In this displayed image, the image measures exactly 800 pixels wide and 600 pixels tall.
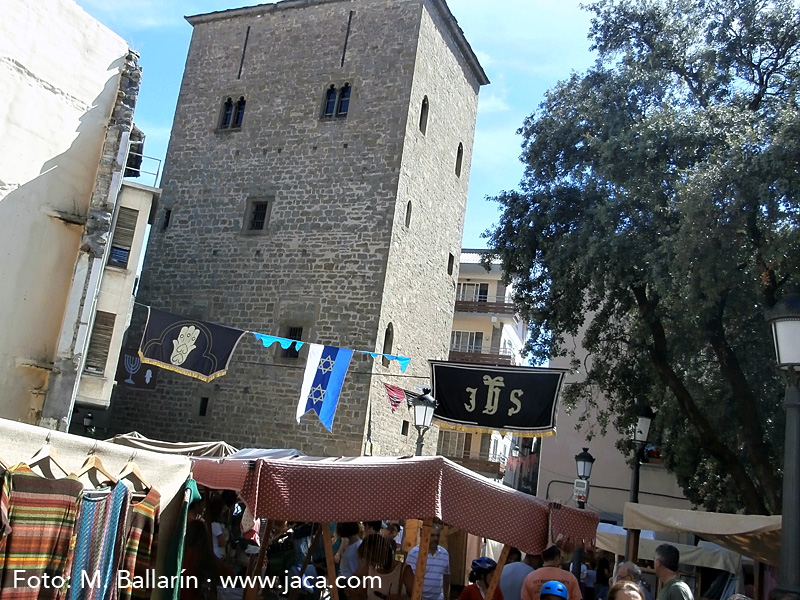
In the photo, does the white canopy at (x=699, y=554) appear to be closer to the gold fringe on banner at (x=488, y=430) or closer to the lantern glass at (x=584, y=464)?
the lantern glass at (x=584, y=464)

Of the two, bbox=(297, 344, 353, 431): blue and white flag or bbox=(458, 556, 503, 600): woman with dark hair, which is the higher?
bbox=(297, 344, 353, 431): blue and white flag

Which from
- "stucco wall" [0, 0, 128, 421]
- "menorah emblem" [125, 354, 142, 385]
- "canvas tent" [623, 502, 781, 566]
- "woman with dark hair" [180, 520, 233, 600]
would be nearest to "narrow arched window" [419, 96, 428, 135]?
"menorah emblem" [125, 354, 142, 385]

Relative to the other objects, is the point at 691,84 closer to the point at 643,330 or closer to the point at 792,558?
the point at 643,330

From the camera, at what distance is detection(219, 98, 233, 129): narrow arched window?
2203 cm

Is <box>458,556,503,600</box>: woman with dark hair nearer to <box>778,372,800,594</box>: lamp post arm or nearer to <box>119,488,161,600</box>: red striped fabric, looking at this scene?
<box>778,372,800,594</box>: lamp post arm

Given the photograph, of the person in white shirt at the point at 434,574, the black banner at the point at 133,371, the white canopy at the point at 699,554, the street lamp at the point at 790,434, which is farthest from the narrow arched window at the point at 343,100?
the street lamp at the point at 790,434

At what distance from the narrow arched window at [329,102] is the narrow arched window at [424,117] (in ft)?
7.33

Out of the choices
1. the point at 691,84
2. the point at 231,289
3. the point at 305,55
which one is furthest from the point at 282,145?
the point at 691,84

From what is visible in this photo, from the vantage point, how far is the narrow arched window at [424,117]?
2072 cm

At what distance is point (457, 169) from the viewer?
2333 centimetres

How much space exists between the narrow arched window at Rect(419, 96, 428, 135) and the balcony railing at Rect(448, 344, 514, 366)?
13.9 meters

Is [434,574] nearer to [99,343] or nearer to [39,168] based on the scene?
[99,343]

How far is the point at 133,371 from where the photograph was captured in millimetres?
19938

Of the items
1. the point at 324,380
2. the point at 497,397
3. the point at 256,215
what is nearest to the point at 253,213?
the point at 256,215
